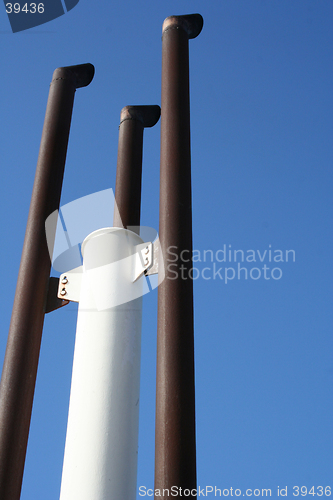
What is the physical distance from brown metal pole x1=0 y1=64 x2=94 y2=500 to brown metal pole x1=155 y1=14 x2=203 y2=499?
883mm

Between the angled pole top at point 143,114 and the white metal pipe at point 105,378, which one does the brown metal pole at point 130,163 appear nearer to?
the angled pole top at point 143,114

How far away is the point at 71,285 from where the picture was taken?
3.37 meters

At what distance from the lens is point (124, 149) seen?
437 centimetres

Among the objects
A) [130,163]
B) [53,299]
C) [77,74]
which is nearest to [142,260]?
[53,299]

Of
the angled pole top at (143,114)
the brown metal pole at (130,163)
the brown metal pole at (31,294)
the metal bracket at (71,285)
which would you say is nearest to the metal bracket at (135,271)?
the metal bracket at (71,285)

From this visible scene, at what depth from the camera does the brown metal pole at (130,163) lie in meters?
4.04

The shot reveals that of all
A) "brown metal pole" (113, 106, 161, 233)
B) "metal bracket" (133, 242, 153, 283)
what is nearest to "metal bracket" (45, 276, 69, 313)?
"metal bracket" (133, 242, 153, 283)

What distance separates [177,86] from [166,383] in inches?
82.8

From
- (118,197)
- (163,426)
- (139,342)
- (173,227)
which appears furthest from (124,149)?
(163,426)

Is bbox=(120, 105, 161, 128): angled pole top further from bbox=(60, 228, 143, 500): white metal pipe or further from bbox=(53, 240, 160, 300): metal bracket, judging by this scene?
bbox=(53, 240, 160, 300): metal bracket

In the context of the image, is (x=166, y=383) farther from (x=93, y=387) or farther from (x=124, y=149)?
(x=124, y=149)

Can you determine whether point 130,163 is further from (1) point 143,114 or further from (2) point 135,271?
(2) point 135,271

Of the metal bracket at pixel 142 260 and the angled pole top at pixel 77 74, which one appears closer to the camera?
the metal bracket at pixel 142 260

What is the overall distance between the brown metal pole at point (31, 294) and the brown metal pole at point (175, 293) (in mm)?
883
